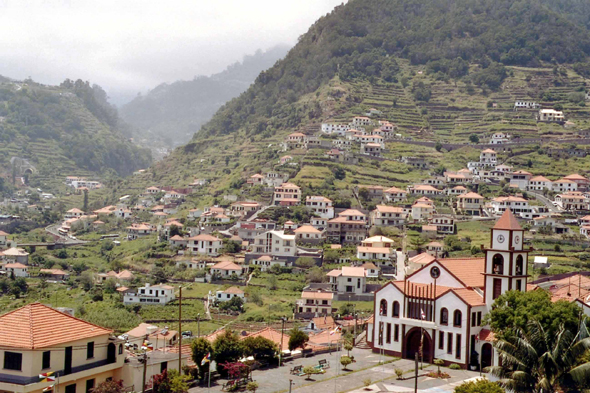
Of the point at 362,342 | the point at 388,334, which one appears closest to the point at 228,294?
the point at 362,342

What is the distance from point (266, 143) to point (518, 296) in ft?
276

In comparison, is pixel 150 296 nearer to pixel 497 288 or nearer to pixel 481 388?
pixel 497 288

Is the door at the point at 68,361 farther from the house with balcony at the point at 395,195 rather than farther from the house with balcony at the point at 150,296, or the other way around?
the house with balcony at the point at 395,195

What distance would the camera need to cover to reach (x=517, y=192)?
8694 centimetres

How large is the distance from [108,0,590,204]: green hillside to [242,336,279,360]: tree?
189 feet

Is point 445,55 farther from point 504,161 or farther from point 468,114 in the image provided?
point 504,161

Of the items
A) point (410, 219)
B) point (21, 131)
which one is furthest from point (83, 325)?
point (21, 131)

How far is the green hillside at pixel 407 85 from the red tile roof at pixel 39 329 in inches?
2589

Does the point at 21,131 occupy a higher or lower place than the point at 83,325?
higher

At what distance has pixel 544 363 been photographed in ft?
86.9

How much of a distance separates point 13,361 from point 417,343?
66.8ft

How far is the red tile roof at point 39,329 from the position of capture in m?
25.9

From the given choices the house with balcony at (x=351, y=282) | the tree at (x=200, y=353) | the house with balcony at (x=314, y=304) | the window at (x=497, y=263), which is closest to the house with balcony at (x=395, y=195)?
the house with balcony at (x=351, y=282)

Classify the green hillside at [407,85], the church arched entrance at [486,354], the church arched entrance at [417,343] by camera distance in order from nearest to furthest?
the church arched entrance at [486,354] → the church arched entrance at [417,343] → the green hillside at [407,85]
